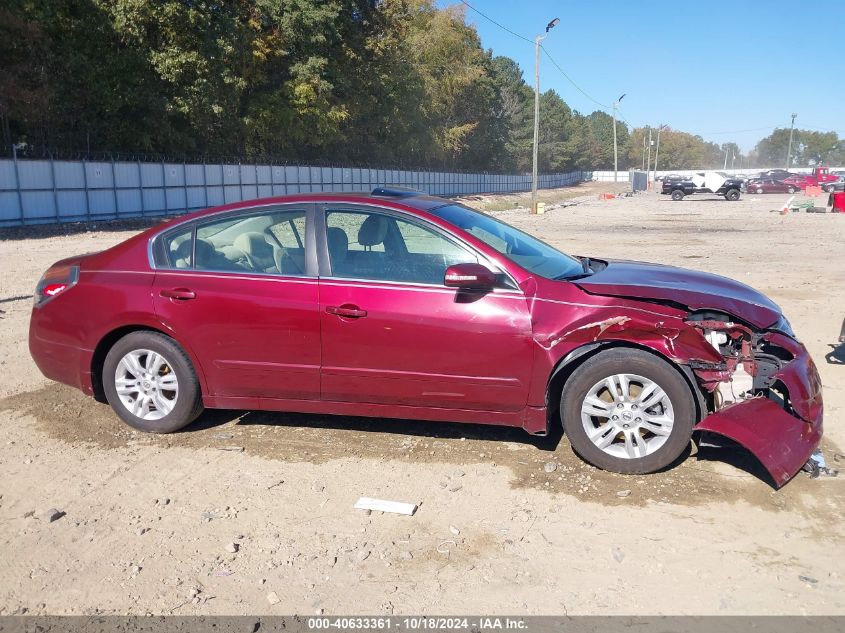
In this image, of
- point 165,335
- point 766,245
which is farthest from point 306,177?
point 165,335

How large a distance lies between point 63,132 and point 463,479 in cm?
3229

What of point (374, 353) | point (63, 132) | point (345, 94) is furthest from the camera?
point (345, 94)

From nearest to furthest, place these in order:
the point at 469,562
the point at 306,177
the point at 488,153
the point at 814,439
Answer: the point at 469,562
the point at 814,439
the point at 306,177
the point at 488,153

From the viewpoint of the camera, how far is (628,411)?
4477 millimetres

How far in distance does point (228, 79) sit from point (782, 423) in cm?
3482

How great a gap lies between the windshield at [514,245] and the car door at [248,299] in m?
1.04

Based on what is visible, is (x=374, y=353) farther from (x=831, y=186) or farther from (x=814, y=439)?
(x=831, y=186)

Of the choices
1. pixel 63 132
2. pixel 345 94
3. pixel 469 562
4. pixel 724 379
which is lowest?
pixel 469 562

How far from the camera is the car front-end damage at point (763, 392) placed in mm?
4289

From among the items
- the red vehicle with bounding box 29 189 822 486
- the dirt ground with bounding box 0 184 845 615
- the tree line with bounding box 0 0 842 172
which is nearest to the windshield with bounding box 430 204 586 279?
the red vehicle with bounding box 29 189 822 486

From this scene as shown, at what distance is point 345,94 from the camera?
153 ft

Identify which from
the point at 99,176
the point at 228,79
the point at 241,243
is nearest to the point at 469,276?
the point at 241,243

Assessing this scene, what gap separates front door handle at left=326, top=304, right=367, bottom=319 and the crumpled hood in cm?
140

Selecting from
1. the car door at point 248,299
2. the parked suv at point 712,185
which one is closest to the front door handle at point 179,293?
the car door at point 248,299
